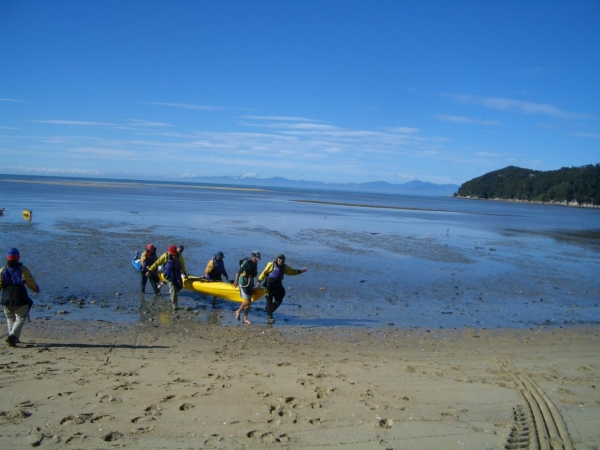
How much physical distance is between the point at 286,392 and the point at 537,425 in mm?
3306

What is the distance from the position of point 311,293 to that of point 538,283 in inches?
382

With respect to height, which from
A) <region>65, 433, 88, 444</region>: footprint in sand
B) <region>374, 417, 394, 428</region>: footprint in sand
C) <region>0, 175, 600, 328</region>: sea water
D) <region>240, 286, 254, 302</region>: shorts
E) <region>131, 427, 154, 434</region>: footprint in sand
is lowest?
<region>0, 175, 600, 328</region>: sea water

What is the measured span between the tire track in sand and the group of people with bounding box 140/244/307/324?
19.2ft

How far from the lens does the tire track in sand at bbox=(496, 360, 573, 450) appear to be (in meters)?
5.66

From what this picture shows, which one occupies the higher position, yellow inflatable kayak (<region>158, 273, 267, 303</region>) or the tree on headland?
the tree on headland

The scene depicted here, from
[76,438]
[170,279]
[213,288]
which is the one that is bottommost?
[76,438]

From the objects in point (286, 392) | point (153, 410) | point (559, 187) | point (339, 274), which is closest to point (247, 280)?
point (286, 392)

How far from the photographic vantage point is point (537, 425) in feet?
20.1

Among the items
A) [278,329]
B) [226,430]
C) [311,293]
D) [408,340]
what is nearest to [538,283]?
[311,293]

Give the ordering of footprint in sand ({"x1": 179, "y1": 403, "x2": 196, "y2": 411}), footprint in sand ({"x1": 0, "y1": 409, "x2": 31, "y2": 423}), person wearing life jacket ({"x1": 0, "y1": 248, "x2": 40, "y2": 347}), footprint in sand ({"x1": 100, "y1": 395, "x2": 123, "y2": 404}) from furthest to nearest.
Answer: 1. person wearing life jacket ({"x1": 0, "y1": 248, "x2": 40, "y2": 347})
2. footprint in sand ({"x1": 100, "y1": 395, "x2": 123, "y2": 404})
3. footprint in sand ({"x1": 179, "y1": 403, "x2": 196, "y2": 411})
4. footprint in sand ({"x1": 0, "y1": 409, "x2": 31, "y2": 423})

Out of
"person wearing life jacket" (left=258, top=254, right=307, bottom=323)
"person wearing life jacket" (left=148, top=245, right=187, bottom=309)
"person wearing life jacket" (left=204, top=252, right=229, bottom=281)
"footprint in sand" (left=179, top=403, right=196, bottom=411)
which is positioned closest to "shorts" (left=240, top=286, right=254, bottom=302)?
"person wearing life jacket" (left=258, top=254, right=307, bottom=323)

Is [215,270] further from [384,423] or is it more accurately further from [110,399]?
[384,423]

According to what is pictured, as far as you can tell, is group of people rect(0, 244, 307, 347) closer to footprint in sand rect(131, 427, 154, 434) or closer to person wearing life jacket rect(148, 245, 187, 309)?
person wearing life jacket rect(148, 245, 187, 309)

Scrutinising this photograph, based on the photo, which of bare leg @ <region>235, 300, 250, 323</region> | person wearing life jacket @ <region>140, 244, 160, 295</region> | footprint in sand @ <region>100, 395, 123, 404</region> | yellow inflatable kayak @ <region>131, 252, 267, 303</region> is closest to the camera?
footprint in sand @ <region>100, 395, 123, 404</region>
